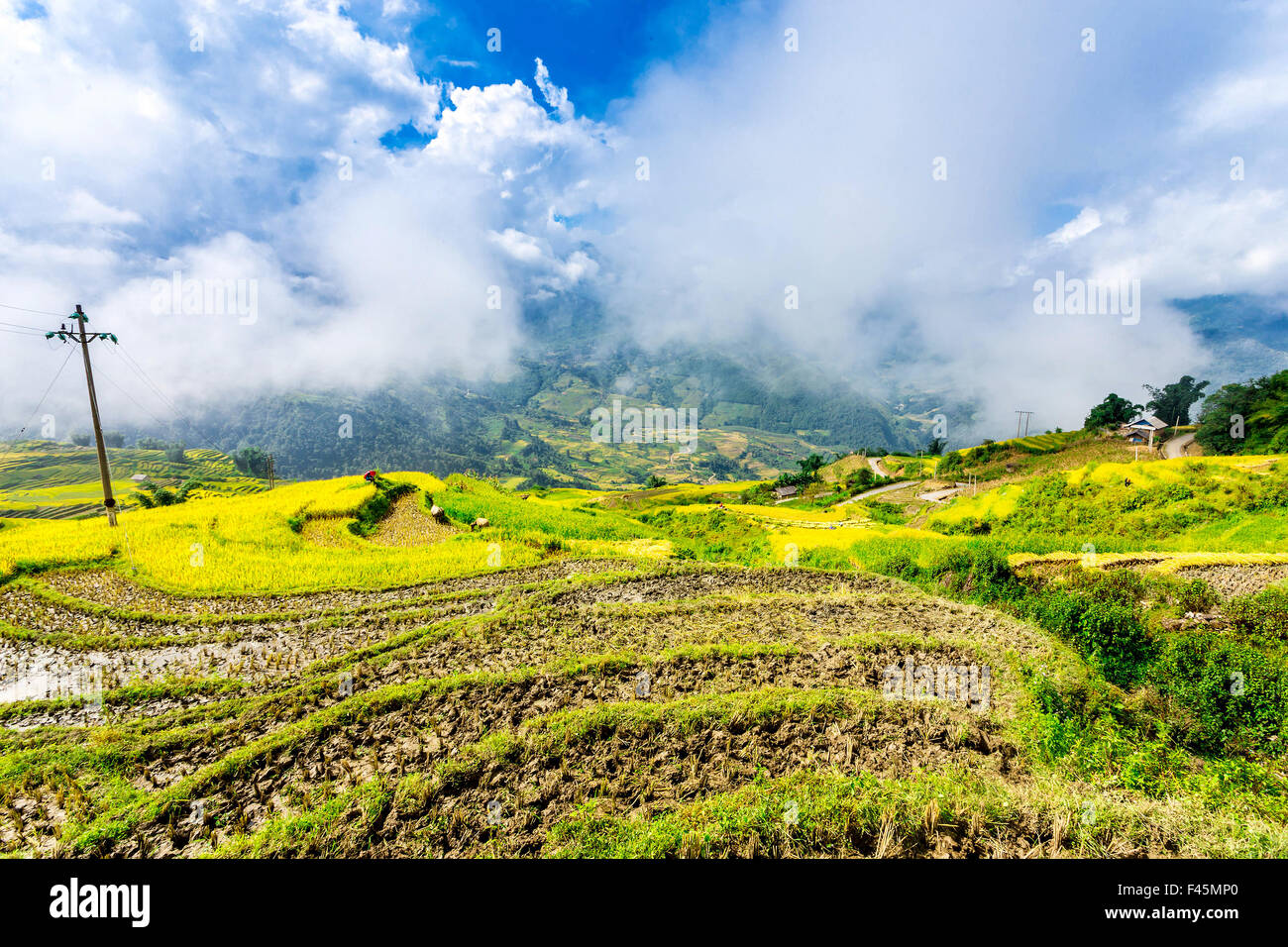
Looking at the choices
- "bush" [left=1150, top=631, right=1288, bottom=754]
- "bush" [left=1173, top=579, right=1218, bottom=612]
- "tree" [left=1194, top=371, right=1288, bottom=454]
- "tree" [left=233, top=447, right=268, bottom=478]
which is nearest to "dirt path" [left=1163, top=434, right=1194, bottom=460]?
"tree" [left=1194, top=371, right=1288, bottom=454]

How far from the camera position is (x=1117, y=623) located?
11031mm

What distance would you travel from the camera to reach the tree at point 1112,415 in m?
61.1

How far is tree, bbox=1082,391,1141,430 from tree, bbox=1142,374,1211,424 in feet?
50.6

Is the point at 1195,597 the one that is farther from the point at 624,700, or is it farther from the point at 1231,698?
the point at 624,700

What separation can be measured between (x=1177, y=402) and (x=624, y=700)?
10793 centimetres

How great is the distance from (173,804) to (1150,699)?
52.3 feet

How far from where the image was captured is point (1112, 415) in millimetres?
62344

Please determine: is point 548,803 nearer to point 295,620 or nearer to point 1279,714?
point 295,620

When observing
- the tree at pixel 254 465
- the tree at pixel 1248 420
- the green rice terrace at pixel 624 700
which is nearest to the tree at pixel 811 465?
the tree at pixel 1248 420

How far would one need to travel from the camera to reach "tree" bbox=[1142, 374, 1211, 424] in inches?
2867

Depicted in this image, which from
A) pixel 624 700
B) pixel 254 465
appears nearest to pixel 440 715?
pixel 624 700
